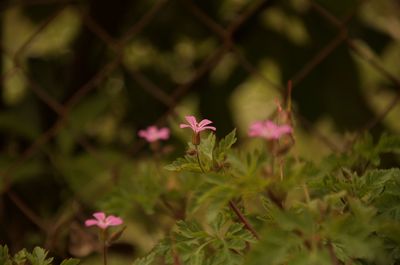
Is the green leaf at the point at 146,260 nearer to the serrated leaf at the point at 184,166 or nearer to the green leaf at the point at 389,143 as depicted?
the serrated leaf at the point at 184,166

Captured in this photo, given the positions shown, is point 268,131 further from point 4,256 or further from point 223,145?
point 4,256

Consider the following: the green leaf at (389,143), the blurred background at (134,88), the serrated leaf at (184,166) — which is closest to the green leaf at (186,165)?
the serrated leaf at (184,166)

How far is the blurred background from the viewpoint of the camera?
56.6 inches

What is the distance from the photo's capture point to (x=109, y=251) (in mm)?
1455

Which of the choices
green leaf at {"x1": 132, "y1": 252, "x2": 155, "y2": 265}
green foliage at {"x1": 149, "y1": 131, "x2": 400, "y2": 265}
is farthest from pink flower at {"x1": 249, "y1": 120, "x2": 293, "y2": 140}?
green leaf at {"x1": 132, "y1": 252, "x2": 155, "y2": 265}

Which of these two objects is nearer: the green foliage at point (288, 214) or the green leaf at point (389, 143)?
the green foliage at point (288, 214)

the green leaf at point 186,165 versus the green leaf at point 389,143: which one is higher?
the green leaf at point 186,165

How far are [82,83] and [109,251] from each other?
0.35m

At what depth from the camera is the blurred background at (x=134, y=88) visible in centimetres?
144

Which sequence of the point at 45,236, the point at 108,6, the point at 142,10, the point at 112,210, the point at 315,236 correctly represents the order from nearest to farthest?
the point at 315,236 → the point at 112,210 → the point at 45,236 → the point at 108,6 → the point at 142,10

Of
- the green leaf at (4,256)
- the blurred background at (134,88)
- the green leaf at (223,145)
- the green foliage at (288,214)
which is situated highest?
the blurred background at (134,88)

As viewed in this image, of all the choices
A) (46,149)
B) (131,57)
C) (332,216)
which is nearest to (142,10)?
(131,57)

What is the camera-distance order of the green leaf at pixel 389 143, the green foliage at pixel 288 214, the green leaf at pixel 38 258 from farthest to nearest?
1. the green leaf at pixel 389 143
2. the green leaf at pixel 38 258
3. the green foliage at pixel 288 214

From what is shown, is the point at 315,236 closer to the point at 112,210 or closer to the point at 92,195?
the point at 112,210
